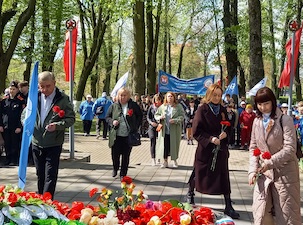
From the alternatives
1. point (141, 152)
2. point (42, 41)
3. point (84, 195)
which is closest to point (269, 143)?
point (84, 195)

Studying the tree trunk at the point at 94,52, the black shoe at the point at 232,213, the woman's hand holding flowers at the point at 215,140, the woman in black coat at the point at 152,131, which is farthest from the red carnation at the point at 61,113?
the tree trunk at the point at 94,52

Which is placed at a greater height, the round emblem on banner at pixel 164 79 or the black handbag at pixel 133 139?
the round emblem on banner at pixel 164 79

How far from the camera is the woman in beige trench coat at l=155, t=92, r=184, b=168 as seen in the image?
1006 centimetres

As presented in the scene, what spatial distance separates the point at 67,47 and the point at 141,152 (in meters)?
4.35

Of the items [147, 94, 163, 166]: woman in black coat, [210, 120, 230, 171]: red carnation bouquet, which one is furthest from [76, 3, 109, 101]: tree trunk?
[210, 120, 230, 171]: red carnation bouquet

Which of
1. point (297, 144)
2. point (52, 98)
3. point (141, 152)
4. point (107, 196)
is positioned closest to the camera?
point (107, 196)

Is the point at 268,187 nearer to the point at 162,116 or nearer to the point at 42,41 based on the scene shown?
the point at 162,116

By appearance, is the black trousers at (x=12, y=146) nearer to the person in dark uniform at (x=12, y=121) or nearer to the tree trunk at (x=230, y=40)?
the person in dark uniform at (x=12, y=121)

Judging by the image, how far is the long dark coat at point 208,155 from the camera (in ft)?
18.9

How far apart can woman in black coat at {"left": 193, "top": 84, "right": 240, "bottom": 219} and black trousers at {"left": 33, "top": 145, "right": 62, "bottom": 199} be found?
187 cm

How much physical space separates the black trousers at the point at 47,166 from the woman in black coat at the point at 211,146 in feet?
6.14

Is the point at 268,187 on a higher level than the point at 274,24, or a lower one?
lower

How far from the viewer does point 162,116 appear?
10.2 meters

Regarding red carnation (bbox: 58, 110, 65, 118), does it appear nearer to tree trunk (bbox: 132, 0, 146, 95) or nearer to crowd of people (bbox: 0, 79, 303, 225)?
crowd of people (bbox: 0, 79, 303, 225)
